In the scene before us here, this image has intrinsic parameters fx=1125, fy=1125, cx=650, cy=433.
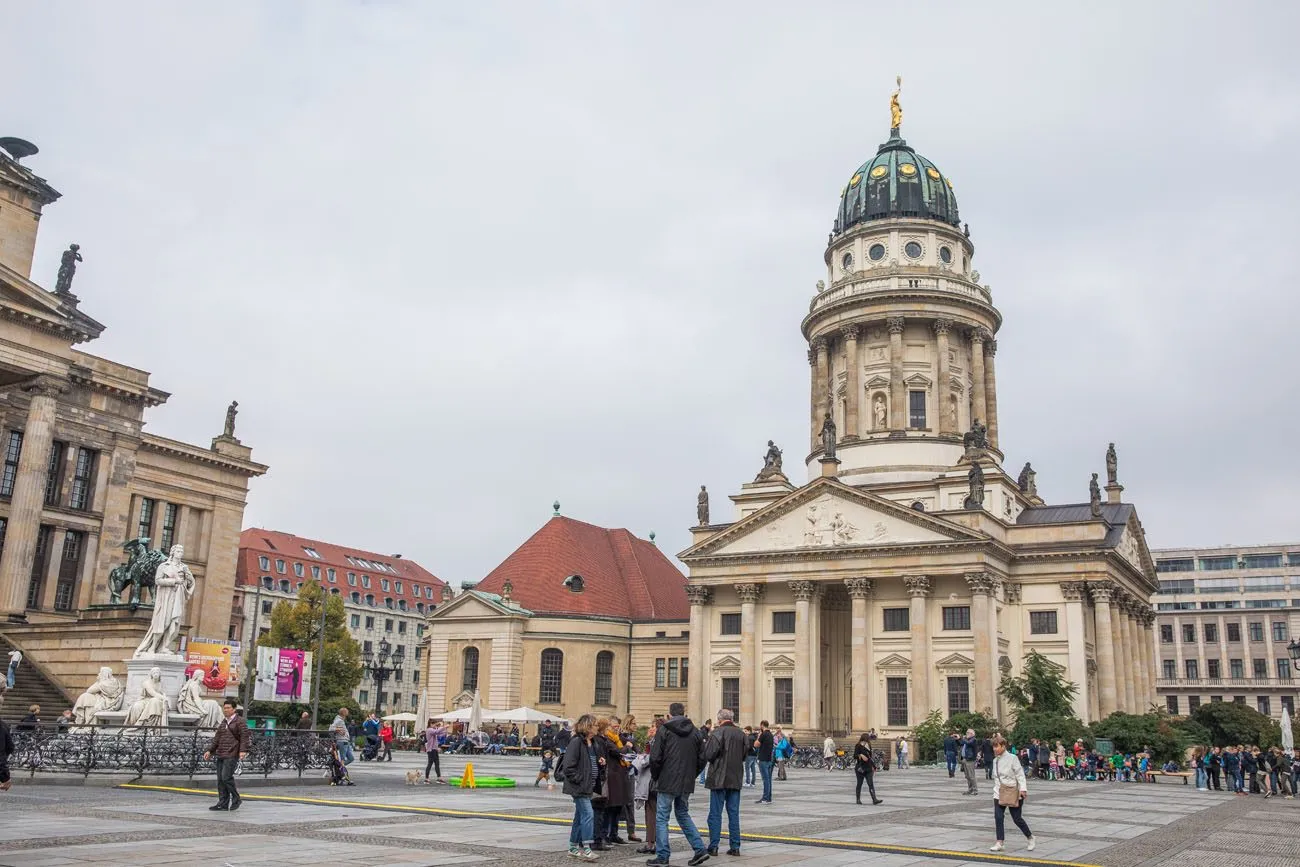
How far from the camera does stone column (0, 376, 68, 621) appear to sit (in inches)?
1593

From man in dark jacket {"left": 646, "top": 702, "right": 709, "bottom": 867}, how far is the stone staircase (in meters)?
26.7

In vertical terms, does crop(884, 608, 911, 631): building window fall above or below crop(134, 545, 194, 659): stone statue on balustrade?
above

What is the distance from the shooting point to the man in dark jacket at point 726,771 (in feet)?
49.5

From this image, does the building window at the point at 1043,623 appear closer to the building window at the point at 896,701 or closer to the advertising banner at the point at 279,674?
the building window at the point at 896,701

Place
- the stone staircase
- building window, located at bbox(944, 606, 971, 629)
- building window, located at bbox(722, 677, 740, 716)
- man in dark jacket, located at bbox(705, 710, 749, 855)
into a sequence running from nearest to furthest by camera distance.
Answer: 1. man in dark jacket, located at bbox(705, 710, 749, 855)
2. the stone staircase
3. building window, located at bbox(944, 606, 971, 629)
4. building window, located at bbox(722, 677, 740, 716)

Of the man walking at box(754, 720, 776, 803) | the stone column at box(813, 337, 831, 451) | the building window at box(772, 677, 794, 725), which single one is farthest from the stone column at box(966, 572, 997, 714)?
the man walking at box(754, 720, 776, 803)

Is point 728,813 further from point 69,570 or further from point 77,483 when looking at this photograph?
point 77,483

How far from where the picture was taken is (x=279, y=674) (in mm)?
51062

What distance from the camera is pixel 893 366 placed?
232 ft

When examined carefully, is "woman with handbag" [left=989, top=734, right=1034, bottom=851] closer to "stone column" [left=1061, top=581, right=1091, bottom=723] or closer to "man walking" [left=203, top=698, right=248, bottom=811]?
"man walking" [left=203, top=698, right=248, bottom=811]

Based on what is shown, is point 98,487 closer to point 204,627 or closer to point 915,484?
point 204,627

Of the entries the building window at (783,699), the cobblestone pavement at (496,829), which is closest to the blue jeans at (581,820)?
the cobblestone pavement at (496,829)

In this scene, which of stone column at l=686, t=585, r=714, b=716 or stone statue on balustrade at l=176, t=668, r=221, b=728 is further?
stone column at l=686, t=585, r=714, b=716

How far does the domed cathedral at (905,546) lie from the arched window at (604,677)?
377 inches
